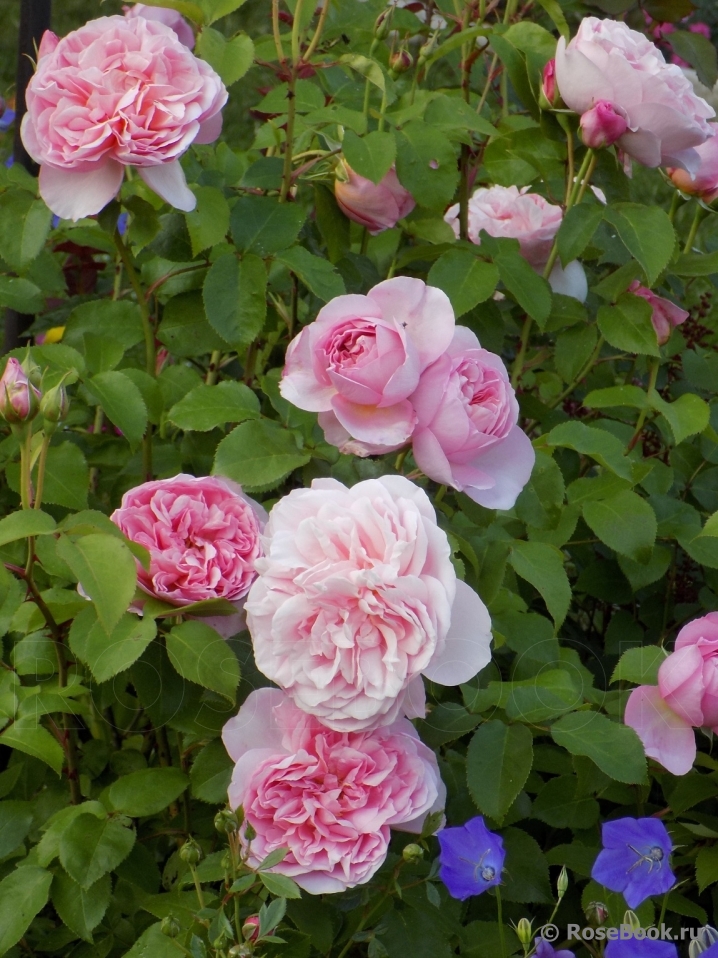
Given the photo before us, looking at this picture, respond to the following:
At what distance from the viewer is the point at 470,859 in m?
0.84

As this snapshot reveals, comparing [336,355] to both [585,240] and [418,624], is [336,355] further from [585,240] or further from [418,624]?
[585,240]

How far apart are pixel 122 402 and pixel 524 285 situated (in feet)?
1.42

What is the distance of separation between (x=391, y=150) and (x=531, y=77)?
228mm

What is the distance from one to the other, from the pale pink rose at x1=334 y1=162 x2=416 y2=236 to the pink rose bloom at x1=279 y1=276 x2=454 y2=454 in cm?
28

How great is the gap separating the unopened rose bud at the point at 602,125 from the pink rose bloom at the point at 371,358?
31 centimetres

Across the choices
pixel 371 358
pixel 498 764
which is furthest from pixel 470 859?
pixel 371 358

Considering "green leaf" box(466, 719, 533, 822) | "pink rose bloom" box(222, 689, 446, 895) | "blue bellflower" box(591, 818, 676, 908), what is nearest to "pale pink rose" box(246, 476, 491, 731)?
"pink rose bloom" box(222, 689, 446, 895)

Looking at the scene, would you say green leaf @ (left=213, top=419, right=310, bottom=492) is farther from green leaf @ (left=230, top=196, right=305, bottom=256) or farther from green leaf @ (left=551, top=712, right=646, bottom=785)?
green leaf @ (left=551, top=712, right=646, bottom=785)

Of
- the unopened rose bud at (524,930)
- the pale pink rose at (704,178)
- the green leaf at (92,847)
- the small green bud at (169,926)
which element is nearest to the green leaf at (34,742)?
the green leaf at (92,847)

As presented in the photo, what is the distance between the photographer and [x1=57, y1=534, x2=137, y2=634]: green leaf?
677 millimetres

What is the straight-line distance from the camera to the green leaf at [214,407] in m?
0.91

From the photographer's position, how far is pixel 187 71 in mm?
909

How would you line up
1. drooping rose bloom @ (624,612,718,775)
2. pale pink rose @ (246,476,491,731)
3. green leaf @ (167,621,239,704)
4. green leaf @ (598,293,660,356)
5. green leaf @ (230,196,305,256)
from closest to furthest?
pale pink rose @ (246,476,491,731), green leaf @ (167,621,239,704), drooping rose bloom @ (624,612,718,775), green leaf @ (230,196,305,256), green leaf @ (598,293,660,356)

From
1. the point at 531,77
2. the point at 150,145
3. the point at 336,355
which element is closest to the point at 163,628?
the point at 336,355
